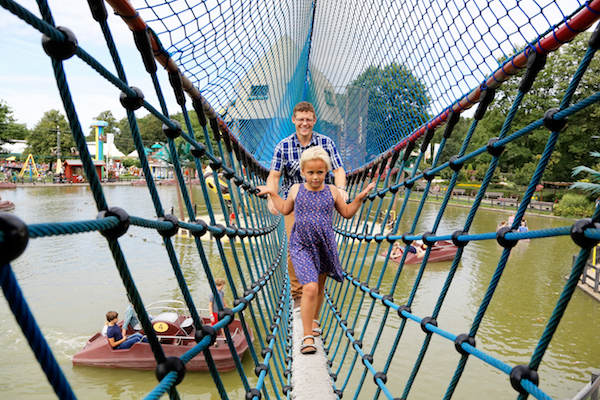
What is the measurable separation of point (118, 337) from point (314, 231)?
4456 millimetres

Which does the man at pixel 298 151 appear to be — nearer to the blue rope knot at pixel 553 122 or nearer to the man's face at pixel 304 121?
the man's face at pixel 304 121

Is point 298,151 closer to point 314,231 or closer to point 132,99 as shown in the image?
point 314,231

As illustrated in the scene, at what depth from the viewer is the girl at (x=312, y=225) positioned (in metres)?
1.79

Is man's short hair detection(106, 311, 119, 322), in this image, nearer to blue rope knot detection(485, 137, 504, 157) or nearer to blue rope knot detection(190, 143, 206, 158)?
blue rope knot detection(190, 143, 206, 158)

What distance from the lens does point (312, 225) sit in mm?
1879

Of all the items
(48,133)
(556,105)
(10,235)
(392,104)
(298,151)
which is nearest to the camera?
(10,235)

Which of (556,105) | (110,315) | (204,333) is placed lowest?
(110,315)

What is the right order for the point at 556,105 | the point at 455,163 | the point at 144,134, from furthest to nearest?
the point at 144,134
the point at 556,105
the point at 455,163

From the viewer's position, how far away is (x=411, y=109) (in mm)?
2467

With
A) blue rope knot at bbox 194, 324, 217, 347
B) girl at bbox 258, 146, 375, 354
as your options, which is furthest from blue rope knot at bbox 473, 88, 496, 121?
blue rope knot at bbox 194, 324, 217, 347

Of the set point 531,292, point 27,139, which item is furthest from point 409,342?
point 27,139

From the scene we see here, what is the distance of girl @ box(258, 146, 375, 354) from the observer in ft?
5.88

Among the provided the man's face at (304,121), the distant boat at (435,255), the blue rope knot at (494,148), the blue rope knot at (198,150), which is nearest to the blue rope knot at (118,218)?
the blue rope knot at (198,150)

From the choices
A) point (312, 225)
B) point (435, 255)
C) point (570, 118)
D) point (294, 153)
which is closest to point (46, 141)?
point (435, 255)
